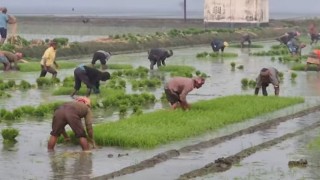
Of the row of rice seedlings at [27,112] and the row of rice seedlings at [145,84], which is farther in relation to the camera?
the row of rice seedlings at [145,84]

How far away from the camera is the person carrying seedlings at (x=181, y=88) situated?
62.2 feet

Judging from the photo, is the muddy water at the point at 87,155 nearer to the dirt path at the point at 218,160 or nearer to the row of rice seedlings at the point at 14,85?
the dirt path at the point at 218,160

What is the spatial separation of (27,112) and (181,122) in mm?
3729

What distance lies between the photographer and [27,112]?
2012 centimetres

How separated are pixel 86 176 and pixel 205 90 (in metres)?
13.4

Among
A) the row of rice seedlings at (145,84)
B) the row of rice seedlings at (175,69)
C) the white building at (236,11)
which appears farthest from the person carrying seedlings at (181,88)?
the white building at (236,11)

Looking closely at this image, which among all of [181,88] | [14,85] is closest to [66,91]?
[14,85]

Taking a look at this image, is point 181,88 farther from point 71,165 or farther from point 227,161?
point 71,165

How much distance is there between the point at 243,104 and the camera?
21375 mm

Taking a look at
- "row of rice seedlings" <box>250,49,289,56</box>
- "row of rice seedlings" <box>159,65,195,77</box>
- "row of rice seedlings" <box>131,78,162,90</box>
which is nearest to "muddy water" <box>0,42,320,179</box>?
"row of rice seedlings" <box>131,78,162,90</box>

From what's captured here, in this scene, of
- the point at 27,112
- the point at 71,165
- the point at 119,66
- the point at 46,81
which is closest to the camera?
the point at 71,165

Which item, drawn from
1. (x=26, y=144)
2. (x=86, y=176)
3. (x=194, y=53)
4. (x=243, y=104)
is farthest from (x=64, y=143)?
(x=194, y=53)

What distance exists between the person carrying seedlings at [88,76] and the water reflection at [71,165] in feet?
26.5

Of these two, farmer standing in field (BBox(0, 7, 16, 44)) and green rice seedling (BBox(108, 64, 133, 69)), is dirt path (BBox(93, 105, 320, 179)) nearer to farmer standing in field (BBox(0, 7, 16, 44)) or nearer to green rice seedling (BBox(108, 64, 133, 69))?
green rice seedling (BBox(108, 64, 133, 69))
